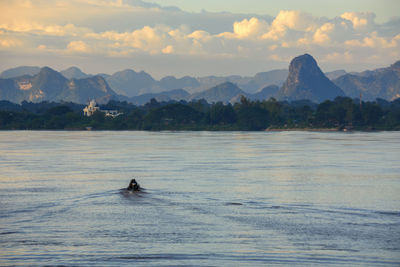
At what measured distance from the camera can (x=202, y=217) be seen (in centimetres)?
3316

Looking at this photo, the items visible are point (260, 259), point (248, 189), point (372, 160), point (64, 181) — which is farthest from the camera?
point (372, 160)

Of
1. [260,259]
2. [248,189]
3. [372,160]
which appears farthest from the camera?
[372,160]

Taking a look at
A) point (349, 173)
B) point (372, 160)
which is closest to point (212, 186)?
point (349, 173)

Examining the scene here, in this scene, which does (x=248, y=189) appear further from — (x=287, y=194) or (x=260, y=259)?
(x=260, y=259)

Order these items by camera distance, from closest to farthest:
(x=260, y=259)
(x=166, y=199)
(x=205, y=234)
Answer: (x=260, y=259) → (x=205, y=234) → (x=166, y=199)

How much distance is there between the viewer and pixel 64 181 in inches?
2073

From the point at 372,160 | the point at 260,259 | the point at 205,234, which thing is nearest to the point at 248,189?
the point at 205,234

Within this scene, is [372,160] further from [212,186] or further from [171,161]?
[212,186]

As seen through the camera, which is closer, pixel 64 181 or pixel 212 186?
pixel 212 186

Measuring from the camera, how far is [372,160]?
7625 cm

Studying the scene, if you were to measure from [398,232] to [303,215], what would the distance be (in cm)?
664

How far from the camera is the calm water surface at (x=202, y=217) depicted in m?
24.0

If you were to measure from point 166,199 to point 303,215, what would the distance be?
11.3 m

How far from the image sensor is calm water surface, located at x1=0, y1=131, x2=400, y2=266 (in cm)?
2403
